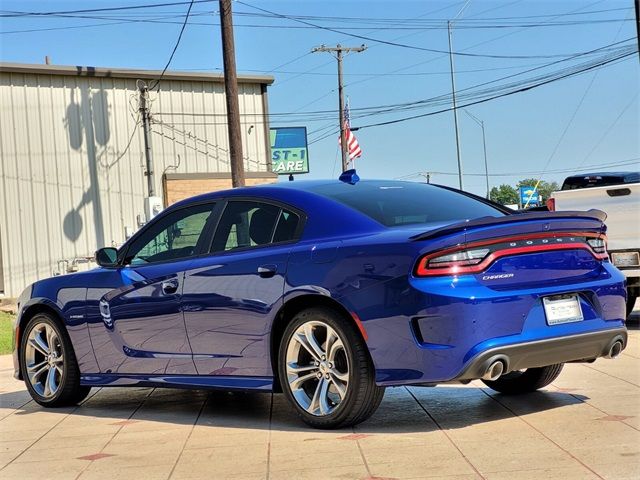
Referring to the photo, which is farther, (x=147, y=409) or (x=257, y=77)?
(x=257, y=77)

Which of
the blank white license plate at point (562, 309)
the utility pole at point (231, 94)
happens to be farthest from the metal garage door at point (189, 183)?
the blank white license plate at point (562, 309)

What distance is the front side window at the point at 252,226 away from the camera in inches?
240

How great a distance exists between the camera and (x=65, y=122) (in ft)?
80.4

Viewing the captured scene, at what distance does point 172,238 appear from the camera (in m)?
7.00

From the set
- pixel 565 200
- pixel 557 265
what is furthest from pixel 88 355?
pixel 565 200

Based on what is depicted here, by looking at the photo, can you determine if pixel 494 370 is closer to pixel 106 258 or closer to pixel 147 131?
pixel 106 258

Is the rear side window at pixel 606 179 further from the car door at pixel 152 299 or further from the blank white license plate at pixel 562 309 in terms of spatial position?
the blank white license plate at pixel 562 309

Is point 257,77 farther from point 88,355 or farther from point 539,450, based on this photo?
point 539,450

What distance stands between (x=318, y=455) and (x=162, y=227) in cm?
266

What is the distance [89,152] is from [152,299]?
1920 cm

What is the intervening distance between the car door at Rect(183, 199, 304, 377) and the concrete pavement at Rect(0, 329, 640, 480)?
1.53 ft

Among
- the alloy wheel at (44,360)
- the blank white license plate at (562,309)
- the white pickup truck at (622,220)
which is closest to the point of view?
the blank white license plate at (562,309)

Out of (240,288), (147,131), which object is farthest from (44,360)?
(147,131)

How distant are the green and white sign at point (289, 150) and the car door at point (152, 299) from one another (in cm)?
3297
